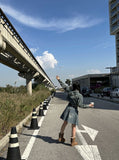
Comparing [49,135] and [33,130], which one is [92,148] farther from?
[33,130]

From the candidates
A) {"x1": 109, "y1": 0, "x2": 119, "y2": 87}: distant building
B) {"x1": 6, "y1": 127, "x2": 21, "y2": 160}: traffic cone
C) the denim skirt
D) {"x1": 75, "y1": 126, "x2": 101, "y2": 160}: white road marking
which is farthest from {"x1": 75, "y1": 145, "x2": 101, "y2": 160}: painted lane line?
{"x1": 109, "y1": 0, "x2": 119, "y2": 87}: distant building

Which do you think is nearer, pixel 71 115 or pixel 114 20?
pixel 71 115

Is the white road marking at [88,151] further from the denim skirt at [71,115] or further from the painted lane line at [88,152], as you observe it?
the denim skirt at [71,115]

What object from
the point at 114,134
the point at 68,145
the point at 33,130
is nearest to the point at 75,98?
the point at 68,145

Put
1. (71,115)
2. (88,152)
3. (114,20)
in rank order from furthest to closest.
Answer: (114,20) < (71,115) < (88,152)

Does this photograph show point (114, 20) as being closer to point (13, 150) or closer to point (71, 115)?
point (71, 115)

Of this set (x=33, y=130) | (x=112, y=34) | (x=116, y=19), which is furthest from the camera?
(x=112, y=34)

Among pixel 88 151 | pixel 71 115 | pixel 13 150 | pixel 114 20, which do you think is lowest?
pixel 88 151

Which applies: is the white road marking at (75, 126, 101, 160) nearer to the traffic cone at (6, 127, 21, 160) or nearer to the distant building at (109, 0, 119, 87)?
the traffic cone at (6, 127, 21, 160)

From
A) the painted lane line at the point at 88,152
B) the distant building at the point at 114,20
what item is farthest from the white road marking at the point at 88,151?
the distant building at the point at 114,20

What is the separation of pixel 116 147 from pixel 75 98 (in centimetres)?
177

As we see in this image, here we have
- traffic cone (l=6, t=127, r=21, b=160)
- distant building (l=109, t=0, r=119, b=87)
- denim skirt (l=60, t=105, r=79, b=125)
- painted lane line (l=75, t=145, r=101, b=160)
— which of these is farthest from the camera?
distant building (l=109, t=0, r=119, b=87)

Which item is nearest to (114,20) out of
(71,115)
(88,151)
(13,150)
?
(71,115)

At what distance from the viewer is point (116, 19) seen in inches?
3029
